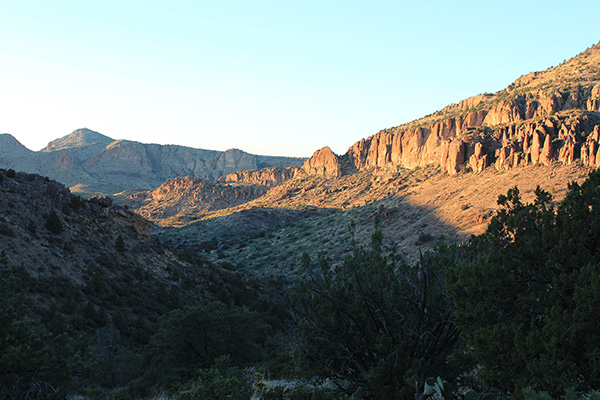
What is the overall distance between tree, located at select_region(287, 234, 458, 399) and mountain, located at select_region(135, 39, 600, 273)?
12732mm

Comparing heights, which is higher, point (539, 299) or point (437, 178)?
point (437, 178)

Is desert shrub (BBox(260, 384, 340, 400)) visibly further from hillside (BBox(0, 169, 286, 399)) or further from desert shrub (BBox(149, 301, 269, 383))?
desert shrub (BBox(149, 301, 269, 383))

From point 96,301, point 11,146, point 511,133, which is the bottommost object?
point 96,301

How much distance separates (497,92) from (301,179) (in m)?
56.3

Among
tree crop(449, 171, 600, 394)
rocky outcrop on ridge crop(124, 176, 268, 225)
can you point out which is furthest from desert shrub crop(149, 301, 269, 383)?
rocky outcrop on ridge crop(124, 176, 268, 225)

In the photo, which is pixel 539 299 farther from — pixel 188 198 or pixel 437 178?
pixel 188 198

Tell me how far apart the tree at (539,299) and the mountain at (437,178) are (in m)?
14.2

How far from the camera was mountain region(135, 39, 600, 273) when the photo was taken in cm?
4372

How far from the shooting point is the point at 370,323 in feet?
26.1

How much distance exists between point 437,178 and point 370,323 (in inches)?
2287

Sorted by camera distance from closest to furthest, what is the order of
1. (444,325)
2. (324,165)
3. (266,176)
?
(444,325)
(324,165)
(266,176)

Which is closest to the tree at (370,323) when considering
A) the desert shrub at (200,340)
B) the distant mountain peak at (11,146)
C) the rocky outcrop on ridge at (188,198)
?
the desert shrub at (200,340)

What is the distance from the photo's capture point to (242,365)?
16422 millimetres

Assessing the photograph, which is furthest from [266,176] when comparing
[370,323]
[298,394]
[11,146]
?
[298,394]
